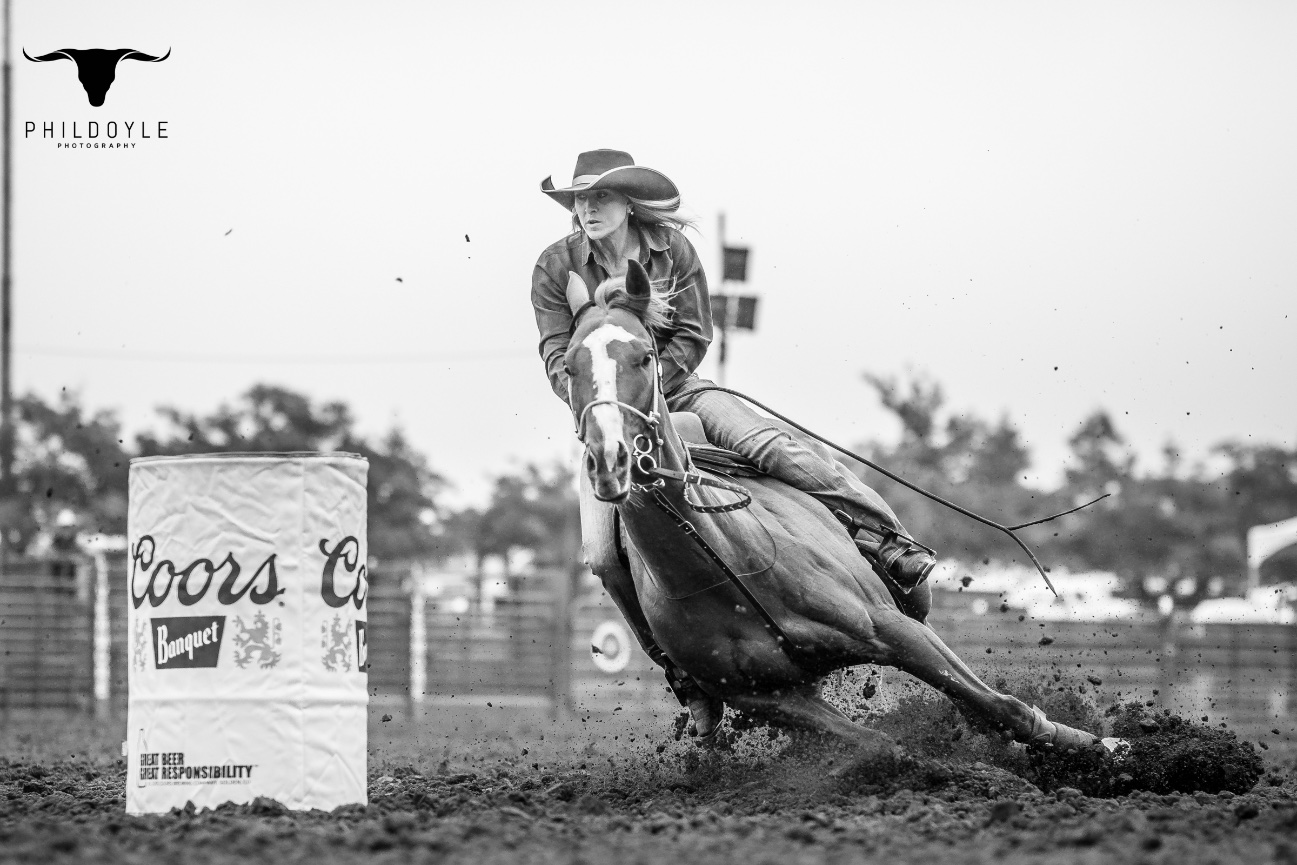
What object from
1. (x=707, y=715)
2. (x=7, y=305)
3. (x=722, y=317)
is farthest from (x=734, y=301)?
(x=7, y=305)

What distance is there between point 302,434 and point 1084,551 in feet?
62.6

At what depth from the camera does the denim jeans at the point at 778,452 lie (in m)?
7.60

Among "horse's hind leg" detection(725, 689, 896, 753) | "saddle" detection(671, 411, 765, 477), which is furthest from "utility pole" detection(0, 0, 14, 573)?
"horse's hind leg" detection(725, 689, 896, 753)

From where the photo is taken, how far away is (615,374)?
6.10 metres

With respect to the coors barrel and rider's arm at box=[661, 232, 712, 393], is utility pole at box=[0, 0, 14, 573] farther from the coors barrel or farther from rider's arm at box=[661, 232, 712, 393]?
the coors barrel

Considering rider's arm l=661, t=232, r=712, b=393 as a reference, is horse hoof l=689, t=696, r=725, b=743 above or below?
below

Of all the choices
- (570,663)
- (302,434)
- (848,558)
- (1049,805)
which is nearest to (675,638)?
(848,558)

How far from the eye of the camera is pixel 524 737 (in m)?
16.3

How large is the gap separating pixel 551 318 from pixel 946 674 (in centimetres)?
242

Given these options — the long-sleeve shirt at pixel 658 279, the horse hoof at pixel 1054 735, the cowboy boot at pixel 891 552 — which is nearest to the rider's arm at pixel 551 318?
the long-sleeve shirt at pixel 658 279

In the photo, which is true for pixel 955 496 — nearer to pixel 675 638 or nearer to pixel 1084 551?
pixel 1084 551

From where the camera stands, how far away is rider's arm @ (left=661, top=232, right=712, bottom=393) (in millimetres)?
7633

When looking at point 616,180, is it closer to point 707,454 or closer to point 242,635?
point 707,454

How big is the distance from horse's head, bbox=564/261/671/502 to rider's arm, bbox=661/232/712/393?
0.94 metres
